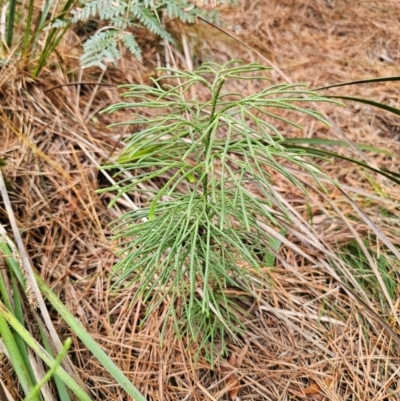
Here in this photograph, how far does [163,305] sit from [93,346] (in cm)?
34

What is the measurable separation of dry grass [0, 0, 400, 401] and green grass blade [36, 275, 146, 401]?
0.39 ft

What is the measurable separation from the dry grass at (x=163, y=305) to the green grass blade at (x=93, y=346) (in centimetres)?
12

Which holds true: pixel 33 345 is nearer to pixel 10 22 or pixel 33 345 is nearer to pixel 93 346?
pixel 93 346

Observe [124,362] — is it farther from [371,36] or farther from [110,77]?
[371,36]

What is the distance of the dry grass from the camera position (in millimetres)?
1412

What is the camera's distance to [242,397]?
4.56 ft

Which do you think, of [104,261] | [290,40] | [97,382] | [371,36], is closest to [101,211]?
[104,261]

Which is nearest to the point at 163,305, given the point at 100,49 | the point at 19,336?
the point at 19,336

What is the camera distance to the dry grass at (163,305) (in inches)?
55.6

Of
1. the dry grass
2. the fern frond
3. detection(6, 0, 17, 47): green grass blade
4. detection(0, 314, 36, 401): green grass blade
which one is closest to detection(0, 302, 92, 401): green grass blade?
detection(0, 314, 36, 401): green grass blade

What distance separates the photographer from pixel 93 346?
4.12 ft

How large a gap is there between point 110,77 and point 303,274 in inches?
49.3

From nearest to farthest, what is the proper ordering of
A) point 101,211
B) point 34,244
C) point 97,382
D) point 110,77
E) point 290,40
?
point 97,382 < point 34,244 < point 101,211 < point 110,77 < point 290,40

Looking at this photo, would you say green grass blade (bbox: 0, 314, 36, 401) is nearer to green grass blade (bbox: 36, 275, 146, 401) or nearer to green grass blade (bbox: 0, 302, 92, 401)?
green grass blade (bbox: 0, 302, 92, 401)
